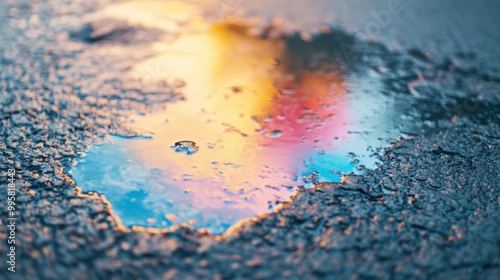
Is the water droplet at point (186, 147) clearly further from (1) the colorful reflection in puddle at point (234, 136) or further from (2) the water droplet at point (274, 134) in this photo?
(2) the water droplet at point (274, 134)

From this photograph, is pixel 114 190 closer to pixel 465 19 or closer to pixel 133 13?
pixel 133 13

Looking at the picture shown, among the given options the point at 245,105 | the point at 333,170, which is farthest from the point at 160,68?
the point at 333,170

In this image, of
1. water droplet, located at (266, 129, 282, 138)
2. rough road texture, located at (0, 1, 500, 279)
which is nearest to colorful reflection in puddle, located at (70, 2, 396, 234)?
water droplet, located at (266, 129, 282, 138)

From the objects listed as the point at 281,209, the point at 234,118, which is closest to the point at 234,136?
the point at 234,118

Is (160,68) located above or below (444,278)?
above

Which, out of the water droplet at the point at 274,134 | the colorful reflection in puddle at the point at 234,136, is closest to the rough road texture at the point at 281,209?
the colorful reflection in puddle at the point at 234,136

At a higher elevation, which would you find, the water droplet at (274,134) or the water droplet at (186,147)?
the water droplet at (274,134)

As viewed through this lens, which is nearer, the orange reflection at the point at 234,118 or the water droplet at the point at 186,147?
the orange reflection at the point at 234,118
